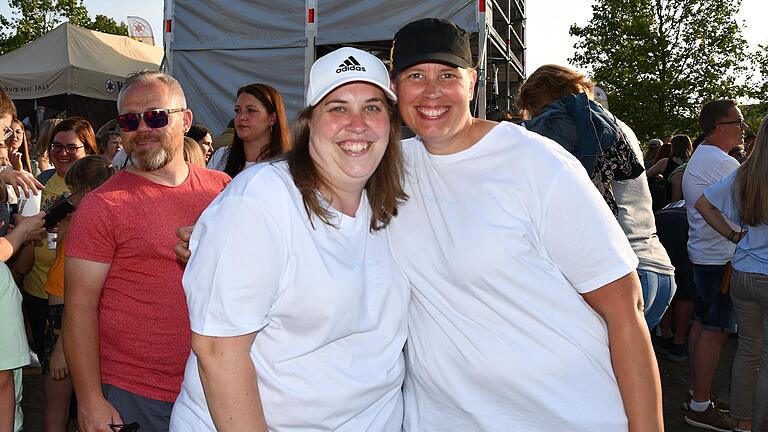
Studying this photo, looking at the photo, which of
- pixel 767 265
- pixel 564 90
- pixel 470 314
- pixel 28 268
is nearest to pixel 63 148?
pixel 28 268

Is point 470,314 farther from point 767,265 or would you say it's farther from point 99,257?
point 767,265

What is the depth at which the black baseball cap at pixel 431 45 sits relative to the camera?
A: 7.41ft

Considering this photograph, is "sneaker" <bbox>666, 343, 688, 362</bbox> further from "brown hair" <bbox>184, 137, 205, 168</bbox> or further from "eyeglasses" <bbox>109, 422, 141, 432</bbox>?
"eyeglasses" <bbox>109, 422, 141, 432</bbox>

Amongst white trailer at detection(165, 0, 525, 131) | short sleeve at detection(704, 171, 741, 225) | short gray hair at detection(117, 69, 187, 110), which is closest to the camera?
short gray hair at detection(117, 69, 187, 110)

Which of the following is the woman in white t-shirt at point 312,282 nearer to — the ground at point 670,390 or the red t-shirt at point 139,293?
the red t-shirt at point 139,293

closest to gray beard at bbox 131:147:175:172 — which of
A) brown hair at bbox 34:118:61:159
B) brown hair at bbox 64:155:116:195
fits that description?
brown hair at bbox 64:155:116:195

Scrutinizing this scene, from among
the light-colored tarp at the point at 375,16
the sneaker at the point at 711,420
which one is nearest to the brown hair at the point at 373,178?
the sneaker at the point at 711,420

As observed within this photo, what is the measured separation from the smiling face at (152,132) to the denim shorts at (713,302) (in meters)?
4.25

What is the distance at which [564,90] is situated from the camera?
3.77 meters

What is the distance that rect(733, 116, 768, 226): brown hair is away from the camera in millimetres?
4258

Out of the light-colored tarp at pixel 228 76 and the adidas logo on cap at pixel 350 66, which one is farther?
the light-colored tarp at pixel 228 76

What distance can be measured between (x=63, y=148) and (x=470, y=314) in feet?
14.5

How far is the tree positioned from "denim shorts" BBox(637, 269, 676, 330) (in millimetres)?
22335

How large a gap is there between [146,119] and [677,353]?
626cm
